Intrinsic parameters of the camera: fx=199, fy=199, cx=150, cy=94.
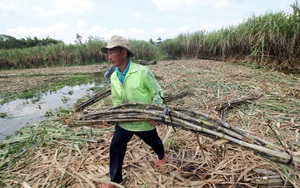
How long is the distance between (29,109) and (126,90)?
4.54 metres

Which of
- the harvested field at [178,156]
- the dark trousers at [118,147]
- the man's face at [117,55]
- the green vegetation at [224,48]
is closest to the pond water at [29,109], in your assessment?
the harvested field at [178,156]

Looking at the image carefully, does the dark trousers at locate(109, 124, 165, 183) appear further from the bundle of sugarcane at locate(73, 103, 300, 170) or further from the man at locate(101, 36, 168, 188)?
the bundle of sugarcane at locate(73, 103, 300, 170)

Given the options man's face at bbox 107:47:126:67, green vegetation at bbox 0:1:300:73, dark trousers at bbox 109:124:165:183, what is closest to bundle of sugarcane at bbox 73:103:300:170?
dark trousers at bbox 109:124:165:183

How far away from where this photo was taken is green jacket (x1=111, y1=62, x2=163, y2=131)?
1.91 metres

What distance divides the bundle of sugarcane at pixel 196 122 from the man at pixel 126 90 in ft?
0.33

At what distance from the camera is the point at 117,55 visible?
1909 mm

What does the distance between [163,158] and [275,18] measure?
7.61 metres

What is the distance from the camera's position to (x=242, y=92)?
4238 mm

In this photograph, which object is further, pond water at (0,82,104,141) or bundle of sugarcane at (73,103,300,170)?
pond water at (0,82,104,141)

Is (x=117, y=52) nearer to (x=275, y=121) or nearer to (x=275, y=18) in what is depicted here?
(x=275, y=121)

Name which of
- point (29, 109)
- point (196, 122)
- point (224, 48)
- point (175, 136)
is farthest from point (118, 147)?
point (224, 48)

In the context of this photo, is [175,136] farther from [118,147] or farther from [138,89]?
[138,89]

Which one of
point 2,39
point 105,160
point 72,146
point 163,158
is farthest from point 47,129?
point 2,39

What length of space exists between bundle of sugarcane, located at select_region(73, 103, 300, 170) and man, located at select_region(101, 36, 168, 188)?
0.10m
